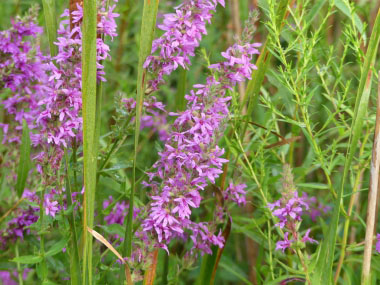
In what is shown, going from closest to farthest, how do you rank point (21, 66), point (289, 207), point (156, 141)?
point (289, 207), point (156, 141), point (21, 66)

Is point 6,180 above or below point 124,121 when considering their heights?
below

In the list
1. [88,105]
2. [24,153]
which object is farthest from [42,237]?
[88,105]

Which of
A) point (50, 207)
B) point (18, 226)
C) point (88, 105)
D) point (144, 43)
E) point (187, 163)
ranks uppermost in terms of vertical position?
point (144, 43)

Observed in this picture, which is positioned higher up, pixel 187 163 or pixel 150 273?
pixel 187 163

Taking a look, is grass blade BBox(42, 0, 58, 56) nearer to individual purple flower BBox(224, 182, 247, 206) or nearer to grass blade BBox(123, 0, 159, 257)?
grass blade BBox(123, 0, 159, 257)

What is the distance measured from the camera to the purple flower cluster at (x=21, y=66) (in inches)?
57.1

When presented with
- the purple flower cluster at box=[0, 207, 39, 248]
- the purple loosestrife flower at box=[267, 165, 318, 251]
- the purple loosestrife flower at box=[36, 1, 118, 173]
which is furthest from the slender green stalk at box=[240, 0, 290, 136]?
the purple flower cluster at box=[0, 207, 39, 248]

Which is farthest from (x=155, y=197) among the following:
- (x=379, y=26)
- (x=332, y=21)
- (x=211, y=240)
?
(x=332, y=21)

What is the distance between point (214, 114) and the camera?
1.10 metres

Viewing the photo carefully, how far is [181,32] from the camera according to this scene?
1131 millimetres

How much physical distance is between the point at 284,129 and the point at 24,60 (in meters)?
1.11

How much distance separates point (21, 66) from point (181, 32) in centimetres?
52

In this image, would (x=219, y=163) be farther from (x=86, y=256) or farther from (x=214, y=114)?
(x=86, y=256)

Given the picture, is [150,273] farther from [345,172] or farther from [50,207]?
[345,172]
